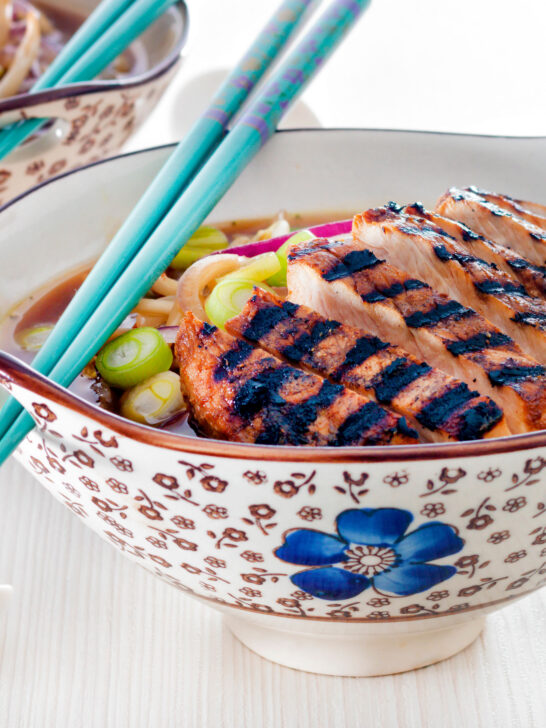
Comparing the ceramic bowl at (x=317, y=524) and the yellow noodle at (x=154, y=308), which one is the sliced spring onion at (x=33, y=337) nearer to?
the yellow noodle at (x=154, y=308)

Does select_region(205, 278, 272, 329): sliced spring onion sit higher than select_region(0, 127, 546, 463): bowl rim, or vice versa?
select_region(205, 278, 272, 329): sliced spring onion

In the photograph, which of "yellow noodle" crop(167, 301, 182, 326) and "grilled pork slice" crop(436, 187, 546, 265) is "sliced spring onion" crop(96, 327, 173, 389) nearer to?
"yellow noodle" crop(167, 301, 182, 326)

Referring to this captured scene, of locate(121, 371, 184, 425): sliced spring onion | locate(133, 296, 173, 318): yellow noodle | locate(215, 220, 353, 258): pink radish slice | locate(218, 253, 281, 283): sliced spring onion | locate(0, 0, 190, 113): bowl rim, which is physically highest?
locate(0, 0, 190, 113): bowl rim

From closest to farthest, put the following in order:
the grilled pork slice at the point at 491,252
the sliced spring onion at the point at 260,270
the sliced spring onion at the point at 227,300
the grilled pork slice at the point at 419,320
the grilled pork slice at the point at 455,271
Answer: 1. the grilled pork slice at the point at 419,320
2. the grilled pork slice at the point at 455,271
3. the grilled pork slice at the point at 491,252
4. the sliced spring onion at the point at 227,300
5. the sliced spring onion at the point at 260,270

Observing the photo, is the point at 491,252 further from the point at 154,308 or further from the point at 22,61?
the point at 22,61

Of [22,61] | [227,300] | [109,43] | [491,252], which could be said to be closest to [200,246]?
[227,300]

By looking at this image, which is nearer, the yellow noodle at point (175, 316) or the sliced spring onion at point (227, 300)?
the sliced spring onion at point (227, 300)

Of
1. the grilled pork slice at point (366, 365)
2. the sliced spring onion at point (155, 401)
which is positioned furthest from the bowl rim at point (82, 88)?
the grilled pork slice at point (366, 365)

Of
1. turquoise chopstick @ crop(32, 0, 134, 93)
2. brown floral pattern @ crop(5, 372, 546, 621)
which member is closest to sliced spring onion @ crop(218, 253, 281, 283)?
brown floral pattern @ crop(5, 372, 546, 621)
